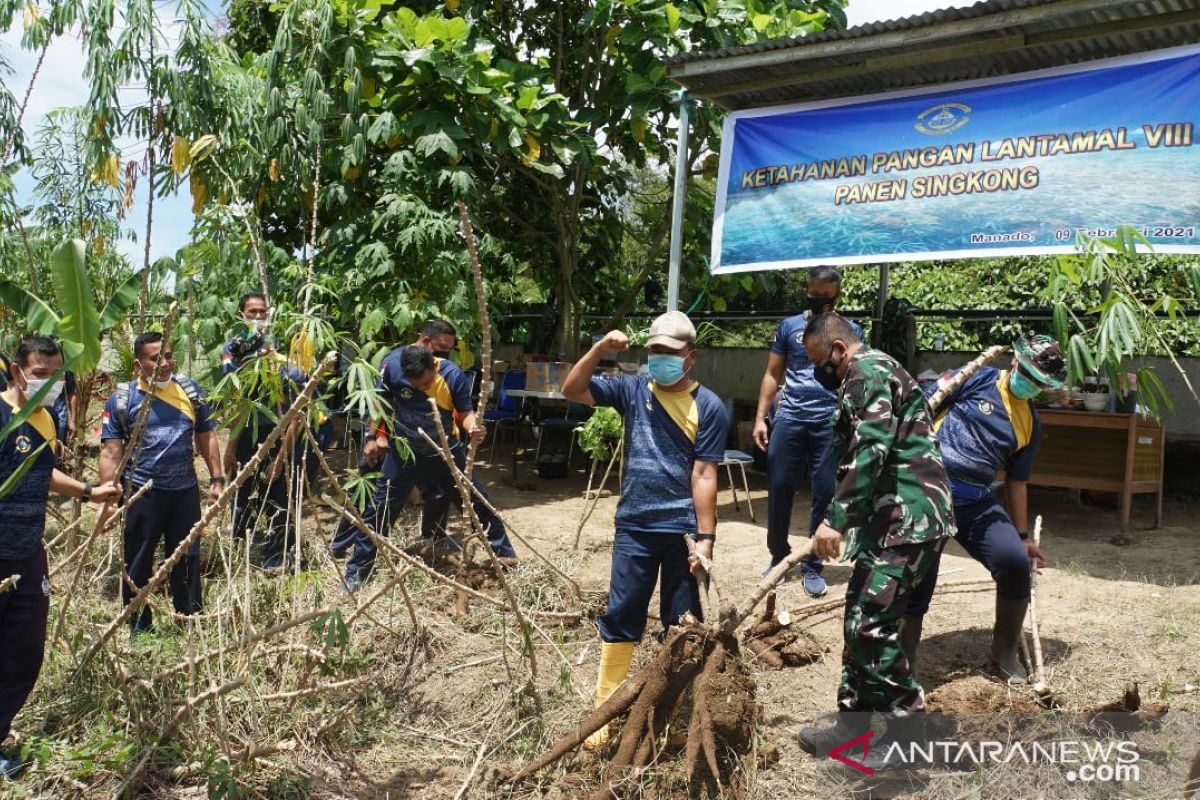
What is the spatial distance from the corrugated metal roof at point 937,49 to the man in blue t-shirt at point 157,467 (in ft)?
14.2

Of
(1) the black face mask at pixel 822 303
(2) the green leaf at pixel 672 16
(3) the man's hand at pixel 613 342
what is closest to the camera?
(3) the man's hand at pixel 613 342

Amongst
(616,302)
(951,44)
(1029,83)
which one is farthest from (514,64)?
(1029,83)

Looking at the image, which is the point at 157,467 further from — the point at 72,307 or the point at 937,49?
the point at 937,49

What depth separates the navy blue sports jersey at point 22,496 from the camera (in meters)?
3.24

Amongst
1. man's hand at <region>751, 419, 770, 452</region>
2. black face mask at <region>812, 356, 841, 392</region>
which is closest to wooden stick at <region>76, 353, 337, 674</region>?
black face mask at <region>812, 356, 841, 392</region>

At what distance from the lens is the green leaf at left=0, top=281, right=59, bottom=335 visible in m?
2.17

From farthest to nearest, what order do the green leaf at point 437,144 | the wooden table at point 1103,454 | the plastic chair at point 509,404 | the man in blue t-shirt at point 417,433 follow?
the plastic chair at point 509,404, the green leaf at point 437,144, the wooden table at point 1103,454, the man in blue t-shirt at point 417,433

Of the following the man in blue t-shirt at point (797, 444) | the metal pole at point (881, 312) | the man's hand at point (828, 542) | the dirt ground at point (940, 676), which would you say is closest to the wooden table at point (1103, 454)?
the dirt ground at point (940, 676)

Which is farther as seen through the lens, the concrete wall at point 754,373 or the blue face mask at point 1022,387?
the concrete wall at point 754,373

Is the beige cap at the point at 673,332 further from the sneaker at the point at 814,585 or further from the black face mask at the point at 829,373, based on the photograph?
the sneaker at the point at 814,585

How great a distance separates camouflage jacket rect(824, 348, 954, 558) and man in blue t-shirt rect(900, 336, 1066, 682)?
71 cm

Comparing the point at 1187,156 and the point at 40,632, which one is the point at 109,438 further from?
the point at 1187,156

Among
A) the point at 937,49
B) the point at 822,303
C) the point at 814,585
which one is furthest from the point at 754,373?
the point at 822,303

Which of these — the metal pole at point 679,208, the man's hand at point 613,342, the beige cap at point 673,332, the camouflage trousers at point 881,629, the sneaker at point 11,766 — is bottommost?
the sneaker at point 11,766
